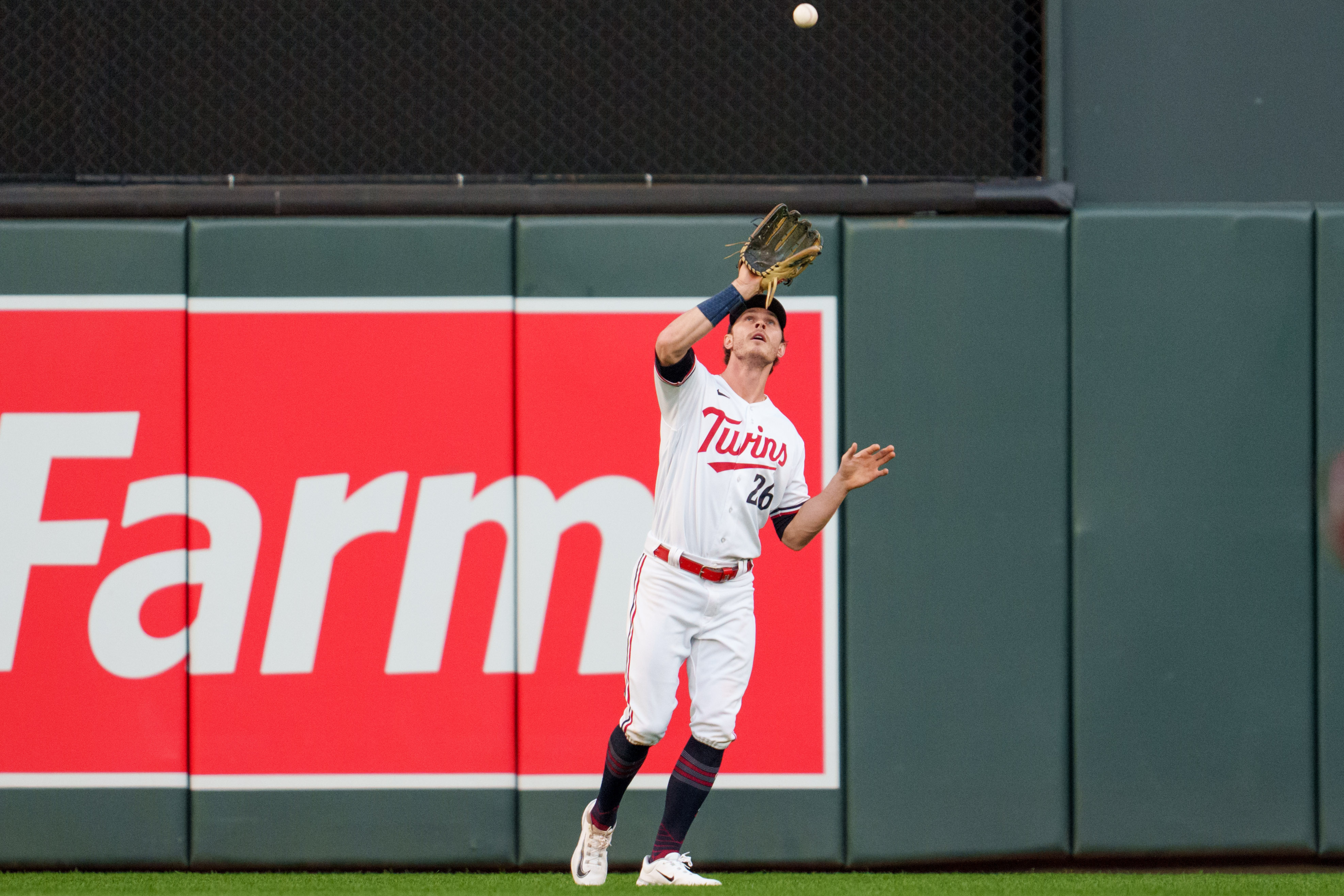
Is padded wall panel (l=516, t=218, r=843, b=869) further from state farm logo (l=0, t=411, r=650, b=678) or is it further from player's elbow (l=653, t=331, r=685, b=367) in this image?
player's elbow (l=653, t=331, r=685, b=367)

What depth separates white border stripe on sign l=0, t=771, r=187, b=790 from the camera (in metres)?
3.52

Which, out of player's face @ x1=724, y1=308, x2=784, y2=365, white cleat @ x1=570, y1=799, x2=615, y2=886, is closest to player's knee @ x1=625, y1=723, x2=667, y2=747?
white cleat @ x1=570, y1=799, x2=615, y2=886

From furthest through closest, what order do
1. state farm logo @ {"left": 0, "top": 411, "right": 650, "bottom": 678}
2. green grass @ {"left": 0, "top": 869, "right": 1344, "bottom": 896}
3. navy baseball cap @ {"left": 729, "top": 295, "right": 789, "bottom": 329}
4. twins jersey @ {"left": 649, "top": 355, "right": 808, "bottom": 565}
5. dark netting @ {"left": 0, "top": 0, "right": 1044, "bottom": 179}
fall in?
dark netting @ {"left": 0, "top": 0, "right": 1044, "bottom": 179} < state farm logo @ {"left": 0, "top": 411, "right": 650, "bottom": 678} < green grass @ {"left": 0, "top": 869, "right": 1344, "bottom": 896} < navy baseball cap @ {"left": 729, "top": 295, "right": 789, "bottom": 329} < twins jersey @ {"left": 649, "top": 355, "right": 808, "bottom": 565}

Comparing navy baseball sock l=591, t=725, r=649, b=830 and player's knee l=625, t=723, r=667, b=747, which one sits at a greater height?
player's knee l=625, t=723, r=667, b=747

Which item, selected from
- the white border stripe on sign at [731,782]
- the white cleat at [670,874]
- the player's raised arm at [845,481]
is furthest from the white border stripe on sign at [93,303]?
the white cleat at [670,874]

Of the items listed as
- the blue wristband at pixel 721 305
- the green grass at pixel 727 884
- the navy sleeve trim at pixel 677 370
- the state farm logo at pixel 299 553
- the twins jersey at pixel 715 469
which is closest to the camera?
the blue wristband at pixel 721 305

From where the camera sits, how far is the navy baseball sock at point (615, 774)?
3.02 metres

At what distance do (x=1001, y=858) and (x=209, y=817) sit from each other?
2.58 metres

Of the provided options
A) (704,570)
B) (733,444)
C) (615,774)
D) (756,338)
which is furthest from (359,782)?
(756,338)

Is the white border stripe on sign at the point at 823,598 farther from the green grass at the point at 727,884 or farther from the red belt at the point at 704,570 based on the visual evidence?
the red belt at the point at 704,570

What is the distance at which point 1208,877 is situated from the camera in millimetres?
3492

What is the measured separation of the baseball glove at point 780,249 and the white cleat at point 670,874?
1.57 m

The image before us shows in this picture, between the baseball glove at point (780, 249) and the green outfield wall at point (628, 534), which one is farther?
the green outfield wall at point (628, 534)

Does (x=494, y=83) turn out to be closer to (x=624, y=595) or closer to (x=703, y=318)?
(x=703, y=318)
